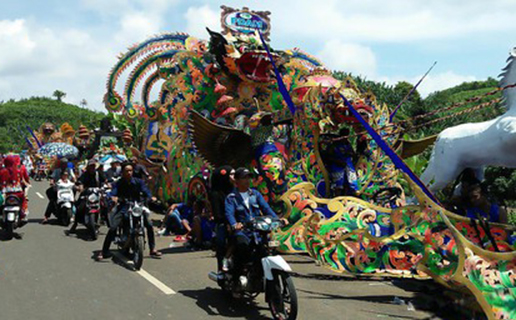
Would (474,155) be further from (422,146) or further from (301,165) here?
(422,146)

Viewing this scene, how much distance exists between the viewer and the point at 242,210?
5.99 m

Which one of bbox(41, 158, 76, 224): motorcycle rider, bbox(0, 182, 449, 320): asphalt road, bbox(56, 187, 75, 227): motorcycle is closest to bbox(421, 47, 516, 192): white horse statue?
bbox(0, 182, 449, 320): asphalt road

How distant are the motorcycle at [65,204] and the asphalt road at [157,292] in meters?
2.87

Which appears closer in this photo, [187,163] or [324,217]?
[324,217]

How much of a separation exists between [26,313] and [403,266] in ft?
15.2

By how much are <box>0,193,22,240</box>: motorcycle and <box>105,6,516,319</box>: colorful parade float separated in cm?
365

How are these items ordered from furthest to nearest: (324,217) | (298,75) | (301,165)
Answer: (298,75) < (301,165) < (324,217)

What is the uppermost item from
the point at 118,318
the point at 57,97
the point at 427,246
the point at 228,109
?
the point at 57,97

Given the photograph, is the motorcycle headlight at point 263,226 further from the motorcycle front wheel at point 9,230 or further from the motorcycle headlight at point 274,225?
the motorcycle front wheel at point 9,230

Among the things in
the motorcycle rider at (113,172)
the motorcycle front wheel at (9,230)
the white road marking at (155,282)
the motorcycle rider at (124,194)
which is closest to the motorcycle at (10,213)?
the motorcycle front wheel at (9,230)

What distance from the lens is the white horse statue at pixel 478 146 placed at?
721 centimetres

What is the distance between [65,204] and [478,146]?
888cm

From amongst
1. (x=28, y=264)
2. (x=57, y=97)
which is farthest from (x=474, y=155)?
(x=57, y=97)

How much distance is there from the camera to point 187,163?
42.0ft
